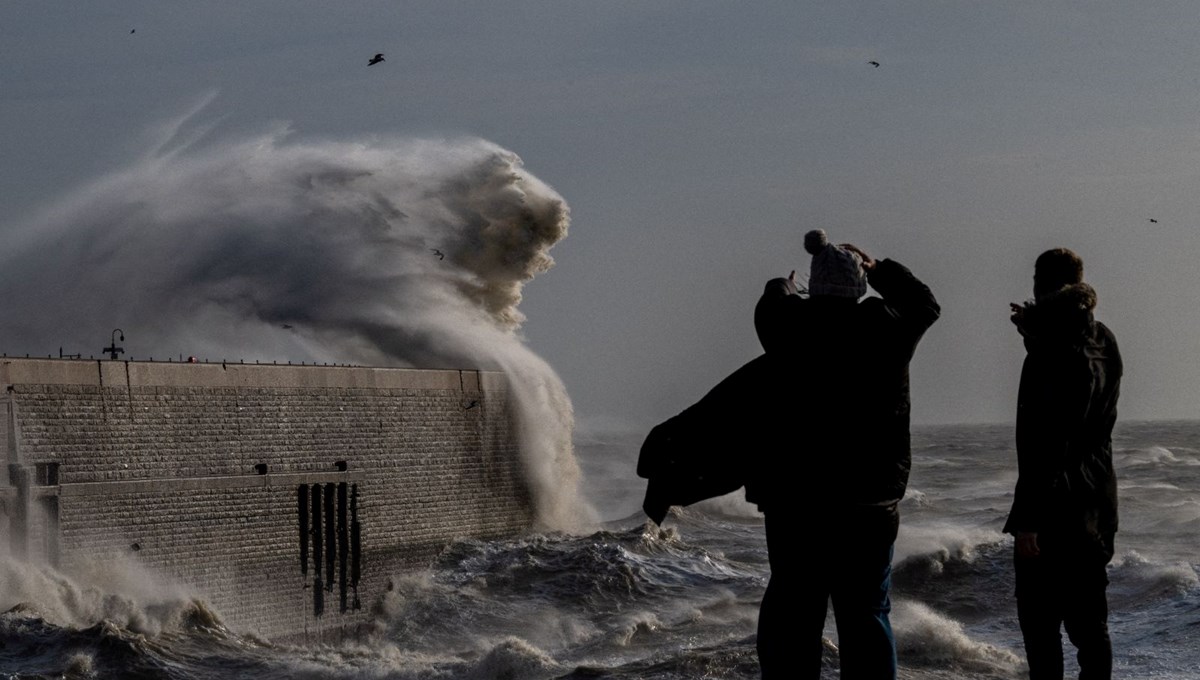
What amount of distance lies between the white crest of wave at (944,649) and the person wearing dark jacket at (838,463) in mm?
12447

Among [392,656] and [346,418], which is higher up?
[346,418]

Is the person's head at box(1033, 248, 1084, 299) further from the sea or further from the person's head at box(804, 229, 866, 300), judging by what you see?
the sea

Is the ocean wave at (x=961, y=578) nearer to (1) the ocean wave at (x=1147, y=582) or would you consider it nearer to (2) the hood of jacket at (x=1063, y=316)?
(1) the ocean wave at (x=1147, y=582)

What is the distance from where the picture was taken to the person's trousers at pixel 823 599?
5070mm

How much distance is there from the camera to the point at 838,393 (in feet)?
16.6

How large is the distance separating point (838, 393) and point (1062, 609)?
4.60 ft

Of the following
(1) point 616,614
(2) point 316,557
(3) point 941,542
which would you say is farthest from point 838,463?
(3) point 941,542

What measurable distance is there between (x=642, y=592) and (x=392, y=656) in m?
10.3

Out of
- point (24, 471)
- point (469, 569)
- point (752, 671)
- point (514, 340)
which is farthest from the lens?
point (514, 340)

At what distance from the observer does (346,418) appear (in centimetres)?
2891

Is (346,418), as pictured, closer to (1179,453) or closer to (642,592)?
(642,592)

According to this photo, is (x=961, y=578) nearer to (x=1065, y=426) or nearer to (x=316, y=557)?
(x=316, y=557)

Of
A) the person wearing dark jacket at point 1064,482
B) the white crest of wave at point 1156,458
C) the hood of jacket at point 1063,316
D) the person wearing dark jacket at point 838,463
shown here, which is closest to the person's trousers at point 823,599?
the person wearing dark jacket at point 838,463

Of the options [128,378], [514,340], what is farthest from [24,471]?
[514,340]
